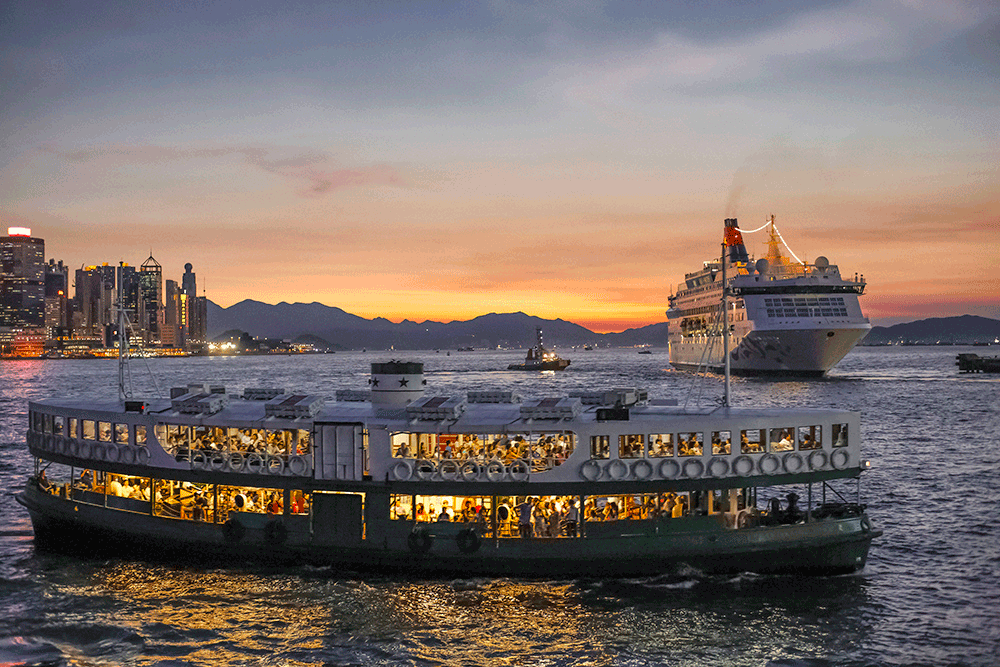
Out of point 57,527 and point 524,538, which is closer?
point 524,538

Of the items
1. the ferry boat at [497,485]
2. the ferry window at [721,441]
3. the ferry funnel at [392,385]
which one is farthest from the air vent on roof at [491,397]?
the ferry window at [721,441]

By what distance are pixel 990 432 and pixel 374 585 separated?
5511 centimetres

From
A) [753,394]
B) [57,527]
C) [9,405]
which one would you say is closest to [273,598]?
[57,527]

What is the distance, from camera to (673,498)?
2258 centimetres

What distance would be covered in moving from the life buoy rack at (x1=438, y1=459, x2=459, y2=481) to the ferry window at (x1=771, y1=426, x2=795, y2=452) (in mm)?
8653

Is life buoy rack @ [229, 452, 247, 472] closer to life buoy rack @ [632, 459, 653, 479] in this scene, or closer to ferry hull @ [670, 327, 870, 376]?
life buoy rack @ [632, 459, 653, 479]

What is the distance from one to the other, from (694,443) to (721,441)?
734 millimetres

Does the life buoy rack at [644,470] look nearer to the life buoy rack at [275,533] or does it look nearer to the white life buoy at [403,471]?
the white life buoy at [403,471]

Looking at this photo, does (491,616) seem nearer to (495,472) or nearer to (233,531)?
(495,472)

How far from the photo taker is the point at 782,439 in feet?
71.9

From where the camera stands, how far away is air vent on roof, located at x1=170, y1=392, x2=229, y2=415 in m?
24.3

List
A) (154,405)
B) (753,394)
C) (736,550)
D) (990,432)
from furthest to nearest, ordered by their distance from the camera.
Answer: (753,394), (990,432), (154,405), (736,550)

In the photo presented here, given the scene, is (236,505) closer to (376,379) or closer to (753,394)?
(376,379)

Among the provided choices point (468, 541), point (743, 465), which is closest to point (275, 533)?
point (468, 541)
